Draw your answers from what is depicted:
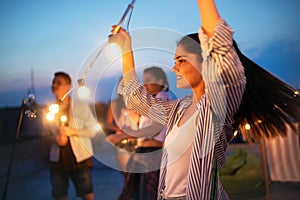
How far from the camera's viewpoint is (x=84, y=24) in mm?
1979

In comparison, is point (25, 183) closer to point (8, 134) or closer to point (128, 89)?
point (8, 134)

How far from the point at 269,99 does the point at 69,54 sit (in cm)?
166

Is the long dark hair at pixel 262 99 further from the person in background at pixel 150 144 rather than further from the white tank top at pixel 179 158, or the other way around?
the person in background at pixel 150 144

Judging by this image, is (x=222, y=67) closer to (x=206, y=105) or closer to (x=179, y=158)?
(x=206, y=105)

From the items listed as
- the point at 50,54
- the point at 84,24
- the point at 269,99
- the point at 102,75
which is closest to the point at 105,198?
the point at 50,54

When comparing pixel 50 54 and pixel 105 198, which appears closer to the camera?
pixel 50 54

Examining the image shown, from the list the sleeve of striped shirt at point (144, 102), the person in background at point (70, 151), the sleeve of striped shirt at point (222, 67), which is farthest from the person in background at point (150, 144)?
the sleeve of striped shirt at point (222, 67)

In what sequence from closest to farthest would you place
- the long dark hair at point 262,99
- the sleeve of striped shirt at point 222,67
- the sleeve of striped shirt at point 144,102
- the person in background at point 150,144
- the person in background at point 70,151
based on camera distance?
the sleeve of striped shirt at point 222,67 < the long dark hair at point 262,99 < the sleeve of striped shirt at point 144,102 < the person in background at point 150,144 < the person in background at point 70,151

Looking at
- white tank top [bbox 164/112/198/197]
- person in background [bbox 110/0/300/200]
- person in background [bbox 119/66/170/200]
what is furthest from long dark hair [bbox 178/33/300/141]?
person in background [bbox 119/66/170/200]

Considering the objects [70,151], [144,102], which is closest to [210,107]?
[144,102]

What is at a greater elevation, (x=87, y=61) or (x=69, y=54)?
(x=69, y=54)

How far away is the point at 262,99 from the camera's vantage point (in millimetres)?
1019

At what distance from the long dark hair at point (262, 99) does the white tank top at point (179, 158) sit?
15 cm

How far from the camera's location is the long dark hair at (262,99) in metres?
1.00
